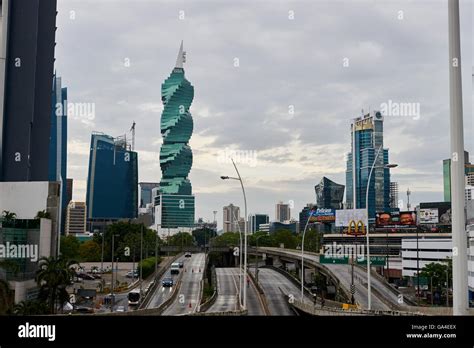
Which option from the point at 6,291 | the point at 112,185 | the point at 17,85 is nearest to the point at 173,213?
the point at 112,185

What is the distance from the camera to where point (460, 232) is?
237 inches

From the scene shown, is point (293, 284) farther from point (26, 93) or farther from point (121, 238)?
point (26, 93)

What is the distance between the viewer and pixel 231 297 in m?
54.3

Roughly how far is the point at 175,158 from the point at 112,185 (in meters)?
21.5

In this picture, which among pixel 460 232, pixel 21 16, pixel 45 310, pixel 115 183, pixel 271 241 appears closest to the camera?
pixel 460 232

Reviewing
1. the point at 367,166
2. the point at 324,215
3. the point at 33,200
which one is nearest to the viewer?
the point at 33,200

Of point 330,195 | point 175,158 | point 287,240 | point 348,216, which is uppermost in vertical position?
point 175,158

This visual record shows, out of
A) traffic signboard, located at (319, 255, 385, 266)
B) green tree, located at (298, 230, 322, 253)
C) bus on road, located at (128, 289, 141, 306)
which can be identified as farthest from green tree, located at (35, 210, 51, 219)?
green tree, located at (298, 230, 322, 253)

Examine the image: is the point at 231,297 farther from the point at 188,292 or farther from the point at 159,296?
the point at 159,296

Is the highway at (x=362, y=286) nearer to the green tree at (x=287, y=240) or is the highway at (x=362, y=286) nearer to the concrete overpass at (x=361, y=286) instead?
the concrete overpass at (x=361, y=286)

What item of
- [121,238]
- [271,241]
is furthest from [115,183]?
[121,238]

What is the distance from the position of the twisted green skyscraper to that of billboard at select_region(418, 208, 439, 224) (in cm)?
5346

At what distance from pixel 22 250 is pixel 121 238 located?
58.8 m

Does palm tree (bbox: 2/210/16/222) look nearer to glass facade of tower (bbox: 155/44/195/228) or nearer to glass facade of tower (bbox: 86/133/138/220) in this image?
glass facade of tower (bbox: 155/44/195/228)
